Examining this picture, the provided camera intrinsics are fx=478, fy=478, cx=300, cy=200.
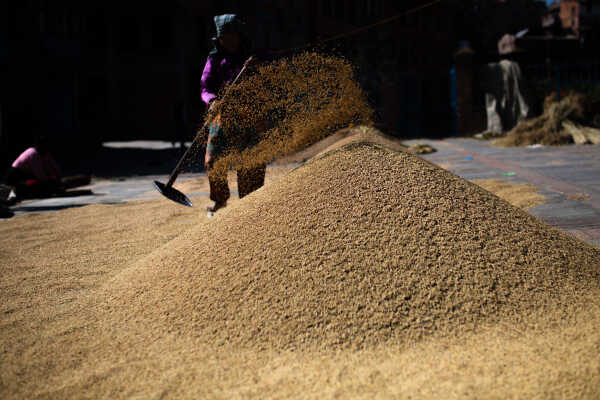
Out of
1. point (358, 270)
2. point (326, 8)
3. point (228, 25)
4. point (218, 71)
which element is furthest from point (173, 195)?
point (326, 8)

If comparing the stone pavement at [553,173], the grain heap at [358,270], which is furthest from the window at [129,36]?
the grain heap at [358,270]

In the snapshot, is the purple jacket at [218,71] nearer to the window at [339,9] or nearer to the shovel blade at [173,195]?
the shovel blade at [173,195]

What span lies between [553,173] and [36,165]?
6250mm

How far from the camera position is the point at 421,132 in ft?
49.5

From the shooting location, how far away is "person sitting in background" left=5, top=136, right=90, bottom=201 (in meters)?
6.00

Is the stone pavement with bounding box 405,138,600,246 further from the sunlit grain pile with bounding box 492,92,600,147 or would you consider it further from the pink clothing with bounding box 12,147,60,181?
the pink clothing with bounding box 12,147,60,181

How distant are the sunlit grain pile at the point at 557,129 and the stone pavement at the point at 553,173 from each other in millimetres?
400

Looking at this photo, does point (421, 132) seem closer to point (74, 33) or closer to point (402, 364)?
point (74, 33)

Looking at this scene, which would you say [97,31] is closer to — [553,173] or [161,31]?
[161,31]

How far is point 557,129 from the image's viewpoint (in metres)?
9.01

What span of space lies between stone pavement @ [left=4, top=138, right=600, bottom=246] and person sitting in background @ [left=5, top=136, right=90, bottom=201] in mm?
201

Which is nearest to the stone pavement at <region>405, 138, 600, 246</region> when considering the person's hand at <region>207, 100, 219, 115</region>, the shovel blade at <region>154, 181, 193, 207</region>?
the person's hand at <region>207, 100, 219, 115</region>

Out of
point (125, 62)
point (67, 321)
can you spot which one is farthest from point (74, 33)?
point (67, 321)

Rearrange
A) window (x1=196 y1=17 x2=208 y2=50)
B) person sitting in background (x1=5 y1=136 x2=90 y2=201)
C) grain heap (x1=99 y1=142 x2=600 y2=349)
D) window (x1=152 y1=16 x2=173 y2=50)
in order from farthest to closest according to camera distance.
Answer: window (x1=152 y1=16 x2=173 y2=50), window (x1=196 y1=17 x2=208 y2=50), person sitting in background (x1=5 y1=136 x2=90 y2=201), grain heap (x1=99 y1=142 x2=600 y2=349)
